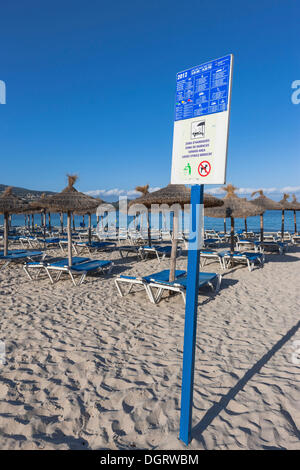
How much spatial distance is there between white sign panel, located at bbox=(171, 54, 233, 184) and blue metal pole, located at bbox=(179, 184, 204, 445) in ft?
0.43

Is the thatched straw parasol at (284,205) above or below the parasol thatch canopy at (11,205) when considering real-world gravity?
above

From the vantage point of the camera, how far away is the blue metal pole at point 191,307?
1.55 metres

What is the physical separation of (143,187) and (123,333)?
881 cm

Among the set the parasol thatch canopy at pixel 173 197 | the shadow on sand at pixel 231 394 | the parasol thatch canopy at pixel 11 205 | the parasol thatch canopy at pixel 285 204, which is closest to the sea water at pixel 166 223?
the parasol thatch canopy at pixel 173 197

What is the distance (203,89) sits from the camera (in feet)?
5.03

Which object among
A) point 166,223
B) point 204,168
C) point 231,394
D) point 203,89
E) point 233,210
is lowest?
point 231,394

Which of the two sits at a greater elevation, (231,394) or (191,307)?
(191,307)

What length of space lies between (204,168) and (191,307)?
0.87 metres

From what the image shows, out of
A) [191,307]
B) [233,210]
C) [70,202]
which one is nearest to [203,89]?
[191,307]

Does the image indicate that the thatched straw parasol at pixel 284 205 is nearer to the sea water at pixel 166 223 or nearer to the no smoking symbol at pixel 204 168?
the sea water at pixel 166 223

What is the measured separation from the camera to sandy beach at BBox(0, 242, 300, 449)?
1862mm

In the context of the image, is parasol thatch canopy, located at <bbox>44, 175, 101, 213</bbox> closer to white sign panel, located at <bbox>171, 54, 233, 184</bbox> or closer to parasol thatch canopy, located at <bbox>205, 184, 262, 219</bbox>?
parasol thatch canopy, located at <bbox>205, 184, 262, 219</bbox>

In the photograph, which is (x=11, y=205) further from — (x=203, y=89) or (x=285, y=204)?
(x=285, y=204)

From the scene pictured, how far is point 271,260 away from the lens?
9062mm
